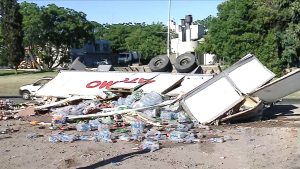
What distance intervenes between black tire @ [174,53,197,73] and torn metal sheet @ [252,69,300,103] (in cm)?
546

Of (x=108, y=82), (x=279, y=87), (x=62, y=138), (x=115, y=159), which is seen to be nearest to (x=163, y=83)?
(x=108, y=82)

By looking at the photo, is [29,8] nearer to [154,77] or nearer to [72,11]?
[72,11]

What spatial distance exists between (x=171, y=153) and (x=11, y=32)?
50083mm

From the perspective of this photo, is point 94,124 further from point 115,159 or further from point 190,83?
point 190,83

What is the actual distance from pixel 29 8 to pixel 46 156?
59.2 m

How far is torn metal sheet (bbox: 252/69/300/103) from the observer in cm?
1556

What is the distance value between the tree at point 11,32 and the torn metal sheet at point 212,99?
44268 millimetres

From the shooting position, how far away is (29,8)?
2621 inches

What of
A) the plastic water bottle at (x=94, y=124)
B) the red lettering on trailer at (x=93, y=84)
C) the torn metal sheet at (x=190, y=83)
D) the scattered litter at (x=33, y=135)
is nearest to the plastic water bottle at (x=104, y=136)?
the plastic water bottle at (x=94, y=124)

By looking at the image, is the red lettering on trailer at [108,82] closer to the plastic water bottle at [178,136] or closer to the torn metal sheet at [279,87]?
the torn metal sheet at [279,87]

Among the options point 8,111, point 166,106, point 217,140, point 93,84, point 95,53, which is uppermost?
point 93,84

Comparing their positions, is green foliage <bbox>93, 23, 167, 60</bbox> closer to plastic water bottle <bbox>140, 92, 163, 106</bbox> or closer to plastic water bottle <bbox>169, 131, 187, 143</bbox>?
plastic water bottle <bbox>140, 92, 163, 106</bbox>

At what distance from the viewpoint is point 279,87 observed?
1614 centimetres

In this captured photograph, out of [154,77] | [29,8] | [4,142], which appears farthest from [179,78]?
[29,8]
